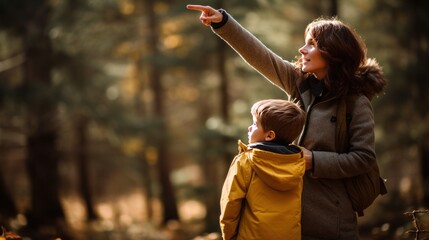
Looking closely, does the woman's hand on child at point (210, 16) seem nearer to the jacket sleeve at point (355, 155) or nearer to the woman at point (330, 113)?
the woman at point (330, 113)

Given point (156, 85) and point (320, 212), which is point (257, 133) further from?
point (156, 85)

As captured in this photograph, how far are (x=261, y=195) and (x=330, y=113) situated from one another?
0.72m

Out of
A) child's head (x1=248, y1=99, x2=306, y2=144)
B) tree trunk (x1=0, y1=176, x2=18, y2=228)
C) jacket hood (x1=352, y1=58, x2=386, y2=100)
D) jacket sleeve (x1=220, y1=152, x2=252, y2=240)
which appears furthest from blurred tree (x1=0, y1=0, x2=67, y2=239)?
jacket hood (x1=352, y1=58, x2=386, y2=100)

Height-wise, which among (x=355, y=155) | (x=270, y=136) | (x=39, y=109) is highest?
(x=39, y=109)

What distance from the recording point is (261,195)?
9.34ft

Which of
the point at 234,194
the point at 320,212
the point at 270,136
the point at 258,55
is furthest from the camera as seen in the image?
the point at 258,55

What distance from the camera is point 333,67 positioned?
3.20 meters

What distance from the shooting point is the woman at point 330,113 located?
300 cm

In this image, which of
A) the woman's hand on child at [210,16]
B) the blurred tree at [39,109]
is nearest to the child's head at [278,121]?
the woman's hand on child at [210,16]

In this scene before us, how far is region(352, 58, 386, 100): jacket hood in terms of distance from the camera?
3.12m

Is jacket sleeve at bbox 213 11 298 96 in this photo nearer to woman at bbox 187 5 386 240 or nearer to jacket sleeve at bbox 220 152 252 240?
woman at bbox 187 5 386 240

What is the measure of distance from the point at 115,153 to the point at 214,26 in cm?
1598

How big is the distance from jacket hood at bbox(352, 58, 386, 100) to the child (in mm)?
506

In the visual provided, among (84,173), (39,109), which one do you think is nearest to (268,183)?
(39,109)
